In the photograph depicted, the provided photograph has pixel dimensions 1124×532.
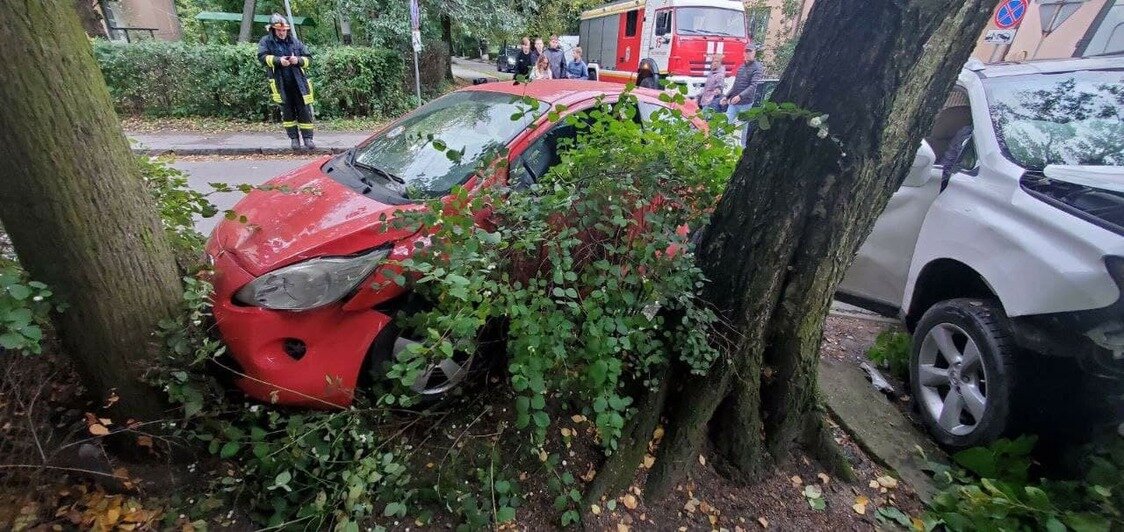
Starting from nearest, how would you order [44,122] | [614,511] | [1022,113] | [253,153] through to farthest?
[44,122] < [614,511] < [1022,113] < [253,153]

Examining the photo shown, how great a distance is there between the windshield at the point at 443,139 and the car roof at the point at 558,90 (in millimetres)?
98

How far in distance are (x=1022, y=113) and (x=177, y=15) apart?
24651 mm

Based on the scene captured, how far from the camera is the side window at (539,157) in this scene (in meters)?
2.77

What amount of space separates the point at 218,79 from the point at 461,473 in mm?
10646

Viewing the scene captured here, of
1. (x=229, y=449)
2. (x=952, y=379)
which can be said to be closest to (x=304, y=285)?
(x=229, y=449)

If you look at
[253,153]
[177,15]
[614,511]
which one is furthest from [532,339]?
[177,15]

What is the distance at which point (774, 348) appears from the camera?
2.40m

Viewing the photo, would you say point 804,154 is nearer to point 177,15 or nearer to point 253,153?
point 253,153

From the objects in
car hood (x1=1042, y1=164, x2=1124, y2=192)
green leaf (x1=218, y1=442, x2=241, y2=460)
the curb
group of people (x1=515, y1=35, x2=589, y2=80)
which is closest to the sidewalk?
the curb

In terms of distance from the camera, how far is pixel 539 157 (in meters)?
2.94

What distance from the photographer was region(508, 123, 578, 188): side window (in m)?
2.77

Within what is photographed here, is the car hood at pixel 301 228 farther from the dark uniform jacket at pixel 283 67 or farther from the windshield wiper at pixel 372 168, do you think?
the dark uniform jacket at pixel 283 67

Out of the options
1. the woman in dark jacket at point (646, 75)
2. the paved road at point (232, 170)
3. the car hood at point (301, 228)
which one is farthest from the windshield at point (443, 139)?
the woman in dark jacket at point (646, 75)

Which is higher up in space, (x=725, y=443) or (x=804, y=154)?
(x=804, y=154)
